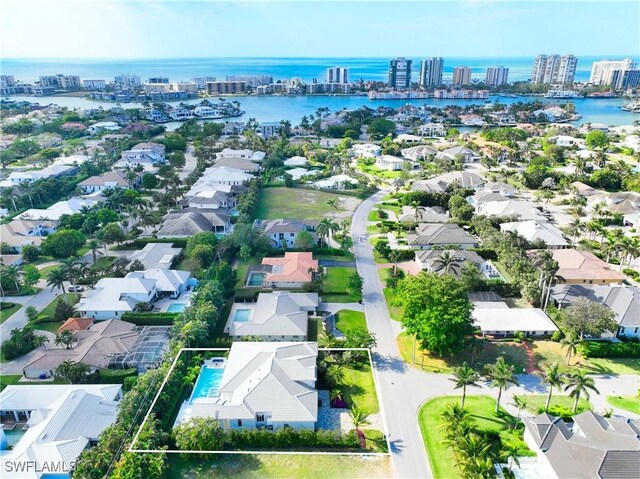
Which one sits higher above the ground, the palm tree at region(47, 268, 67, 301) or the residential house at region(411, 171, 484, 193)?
the residential house at region(411, 171, 484, 193)

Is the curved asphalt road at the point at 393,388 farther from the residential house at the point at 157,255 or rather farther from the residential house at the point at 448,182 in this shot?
the residential house at the point at 448,182

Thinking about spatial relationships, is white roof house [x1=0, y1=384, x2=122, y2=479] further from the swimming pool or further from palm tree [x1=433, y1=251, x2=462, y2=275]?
palm tree [x1=433, y1=251, x2=462, y2=275]

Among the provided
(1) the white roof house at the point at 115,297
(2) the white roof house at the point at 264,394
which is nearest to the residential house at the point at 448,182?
(1) the white roof house at the point at 115,297

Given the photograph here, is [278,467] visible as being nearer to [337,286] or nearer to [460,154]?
[337,286]

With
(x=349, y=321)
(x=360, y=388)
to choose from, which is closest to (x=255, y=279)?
(x=349, y=321)

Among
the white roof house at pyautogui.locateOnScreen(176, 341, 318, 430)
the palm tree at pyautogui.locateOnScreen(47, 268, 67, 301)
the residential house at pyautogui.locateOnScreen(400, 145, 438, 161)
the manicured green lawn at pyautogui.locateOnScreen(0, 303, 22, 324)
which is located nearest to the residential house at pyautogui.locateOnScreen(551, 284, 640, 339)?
the white roof house at pyautogui.locateOnScreen(176, 341, 318, 430)
